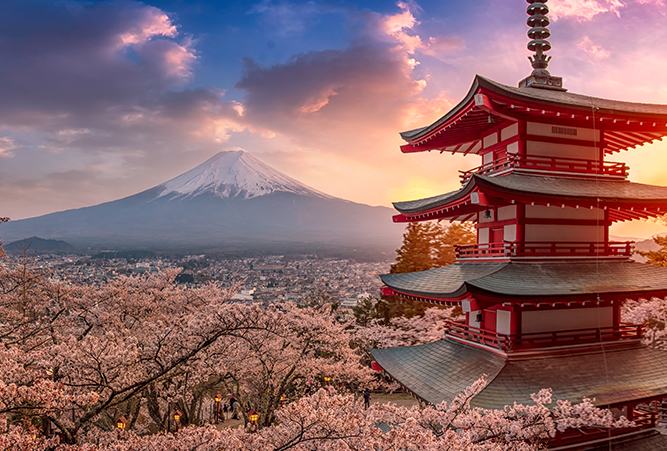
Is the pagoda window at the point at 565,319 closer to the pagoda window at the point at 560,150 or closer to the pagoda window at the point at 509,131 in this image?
the pagoda window at the point at 560,150

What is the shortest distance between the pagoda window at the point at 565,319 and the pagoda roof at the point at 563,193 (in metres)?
2.39

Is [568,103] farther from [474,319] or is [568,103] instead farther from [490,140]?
[474,319]

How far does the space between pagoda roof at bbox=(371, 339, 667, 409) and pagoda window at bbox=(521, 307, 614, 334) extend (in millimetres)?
530

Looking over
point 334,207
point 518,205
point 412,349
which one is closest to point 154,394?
point 412,349

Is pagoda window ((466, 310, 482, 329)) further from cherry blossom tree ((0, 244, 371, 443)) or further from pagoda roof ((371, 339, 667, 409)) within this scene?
cherry blossom tree ((0, 244, 371, 443))

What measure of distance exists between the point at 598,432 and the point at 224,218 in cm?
13547

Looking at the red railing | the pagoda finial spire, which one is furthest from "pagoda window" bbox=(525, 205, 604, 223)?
the red railing

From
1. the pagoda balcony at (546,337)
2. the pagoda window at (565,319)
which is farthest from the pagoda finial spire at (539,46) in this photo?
the pagoda balcony at (546,337)

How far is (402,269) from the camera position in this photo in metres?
27.0

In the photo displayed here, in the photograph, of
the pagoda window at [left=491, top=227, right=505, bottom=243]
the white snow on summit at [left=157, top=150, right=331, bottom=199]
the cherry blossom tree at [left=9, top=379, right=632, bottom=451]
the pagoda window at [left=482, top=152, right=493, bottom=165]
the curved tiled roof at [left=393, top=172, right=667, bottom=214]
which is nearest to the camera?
the cherry blossom tree at [left=9, top=379, right=632, bottom=451]

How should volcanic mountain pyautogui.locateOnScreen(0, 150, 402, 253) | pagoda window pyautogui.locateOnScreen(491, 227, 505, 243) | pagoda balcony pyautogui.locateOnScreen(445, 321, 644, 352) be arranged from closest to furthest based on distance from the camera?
pagoda balcony pyautogui.locateOnScreen(445, 321, 644, 352), pagoda window pyautogui.locateOnScreen(491, 227, 505, 243), volcanic mountain pyautogui.locateOnScreen(0, 150, 402, 253)

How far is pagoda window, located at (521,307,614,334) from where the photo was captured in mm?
8648

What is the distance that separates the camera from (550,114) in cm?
875

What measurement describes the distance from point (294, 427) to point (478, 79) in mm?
7347
